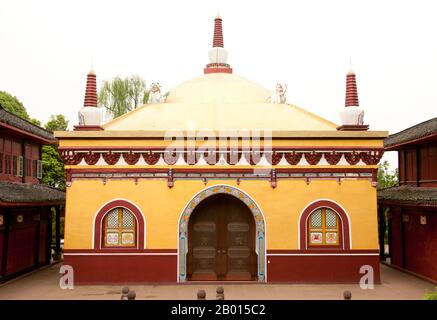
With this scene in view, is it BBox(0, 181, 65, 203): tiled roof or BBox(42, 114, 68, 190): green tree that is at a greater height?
BBox(42, 114, 68, 190): green tree

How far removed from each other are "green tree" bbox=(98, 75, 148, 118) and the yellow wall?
2378 cm

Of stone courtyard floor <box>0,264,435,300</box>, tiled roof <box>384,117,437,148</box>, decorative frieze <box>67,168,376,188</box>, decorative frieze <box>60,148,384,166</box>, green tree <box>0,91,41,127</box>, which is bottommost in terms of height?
stone courtyard floor <box>0,264,435,300</box>

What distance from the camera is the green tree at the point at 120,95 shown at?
4019cm

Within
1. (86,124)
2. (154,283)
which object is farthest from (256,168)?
(86,124)

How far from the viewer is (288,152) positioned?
57.2 feet

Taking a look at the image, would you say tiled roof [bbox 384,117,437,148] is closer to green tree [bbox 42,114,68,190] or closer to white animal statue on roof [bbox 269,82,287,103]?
white animal statue on roof [bbox 269,82,287,103]

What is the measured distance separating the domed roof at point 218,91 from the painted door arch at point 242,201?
5276mm

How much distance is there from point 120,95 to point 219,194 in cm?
2529

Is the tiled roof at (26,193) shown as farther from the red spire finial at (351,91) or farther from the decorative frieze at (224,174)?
the red spire finial at (351,91)

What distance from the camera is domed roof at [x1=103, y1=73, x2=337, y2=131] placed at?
61.5 feet

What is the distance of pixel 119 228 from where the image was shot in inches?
679

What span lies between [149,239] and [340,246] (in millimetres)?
7113

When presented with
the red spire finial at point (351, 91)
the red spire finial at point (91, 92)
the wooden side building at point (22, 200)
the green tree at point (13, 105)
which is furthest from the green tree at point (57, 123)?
the red spire finial at point (351, 91)

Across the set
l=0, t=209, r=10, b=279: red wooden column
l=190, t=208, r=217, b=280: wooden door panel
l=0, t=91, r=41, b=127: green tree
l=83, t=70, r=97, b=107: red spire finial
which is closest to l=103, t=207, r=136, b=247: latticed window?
l=190, t=208, r=217, b=280: wooden door panel
